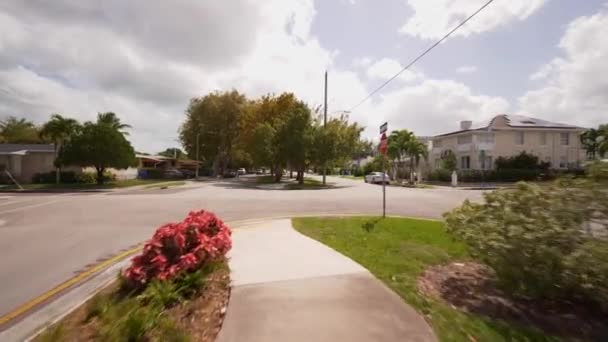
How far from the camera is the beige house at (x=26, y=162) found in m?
29.7

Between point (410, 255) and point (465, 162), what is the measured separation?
39.0 metres

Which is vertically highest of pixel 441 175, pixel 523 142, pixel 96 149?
pixel 523 142

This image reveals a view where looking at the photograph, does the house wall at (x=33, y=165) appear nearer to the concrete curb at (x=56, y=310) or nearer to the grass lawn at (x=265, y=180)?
the grass lawn at (x=265, y=180)

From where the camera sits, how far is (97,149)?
1032 inches

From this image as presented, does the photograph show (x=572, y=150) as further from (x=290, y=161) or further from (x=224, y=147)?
(x=224, y=147)

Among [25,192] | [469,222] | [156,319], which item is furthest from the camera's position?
[25,192]

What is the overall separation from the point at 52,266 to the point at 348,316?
5597 mm

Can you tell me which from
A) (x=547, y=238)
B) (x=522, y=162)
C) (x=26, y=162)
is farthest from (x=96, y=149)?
(x=522, y=162)

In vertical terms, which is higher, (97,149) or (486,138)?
(486,138)

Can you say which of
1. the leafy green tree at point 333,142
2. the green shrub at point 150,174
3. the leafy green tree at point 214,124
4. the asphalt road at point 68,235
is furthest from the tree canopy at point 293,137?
the asphalt road at point 68,235

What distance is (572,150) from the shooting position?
123 feet

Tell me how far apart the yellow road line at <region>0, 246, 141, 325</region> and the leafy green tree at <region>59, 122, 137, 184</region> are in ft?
81.0

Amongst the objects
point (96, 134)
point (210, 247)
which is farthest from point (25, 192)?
point (210, 247)

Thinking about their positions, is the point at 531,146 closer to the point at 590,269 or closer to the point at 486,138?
the point at 486,138
